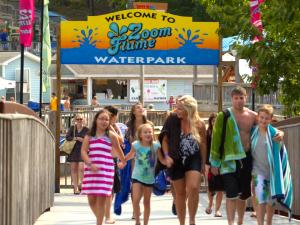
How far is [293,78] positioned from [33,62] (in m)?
48.7

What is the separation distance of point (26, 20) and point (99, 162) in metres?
11.7

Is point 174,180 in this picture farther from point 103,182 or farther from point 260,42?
point 260,42

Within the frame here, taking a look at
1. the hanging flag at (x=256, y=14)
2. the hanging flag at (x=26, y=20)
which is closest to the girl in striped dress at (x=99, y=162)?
the hanging flag at (x=256, y=14)

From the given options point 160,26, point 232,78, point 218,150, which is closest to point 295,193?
point 218,150

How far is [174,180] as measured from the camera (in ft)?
43.2

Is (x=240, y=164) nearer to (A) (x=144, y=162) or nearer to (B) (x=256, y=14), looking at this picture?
(A) (x=144, y=162)

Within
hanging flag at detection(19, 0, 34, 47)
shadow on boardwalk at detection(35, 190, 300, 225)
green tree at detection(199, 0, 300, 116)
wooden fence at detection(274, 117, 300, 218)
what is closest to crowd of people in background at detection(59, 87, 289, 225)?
shadow on boardwalk at detection(35, 190, 300, 225)

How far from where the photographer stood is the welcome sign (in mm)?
23250

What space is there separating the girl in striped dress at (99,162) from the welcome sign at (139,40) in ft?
33.4

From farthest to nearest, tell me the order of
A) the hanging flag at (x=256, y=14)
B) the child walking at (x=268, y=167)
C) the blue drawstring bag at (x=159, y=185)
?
the hanging flag at (x=256, y=14)
the blue drawstring bag at (x=159, y=185)
the child walking at (x=268, y=167)

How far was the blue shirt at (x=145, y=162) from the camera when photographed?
13.7 meters

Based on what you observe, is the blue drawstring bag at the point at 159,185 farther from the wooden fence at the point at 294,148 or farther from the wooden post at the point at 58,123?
the wooden post at the point at 58,123

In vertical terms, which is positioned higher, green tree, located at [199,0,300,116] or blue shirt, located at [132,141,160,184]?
green tree, located at [199,0,300,116]

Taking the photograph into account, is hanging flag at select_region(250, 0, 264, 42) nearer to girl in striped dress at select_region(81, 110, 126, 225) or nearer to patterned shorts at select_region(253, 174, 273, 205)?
girl in striped dress at select_region(81, 110, 126, 225)
